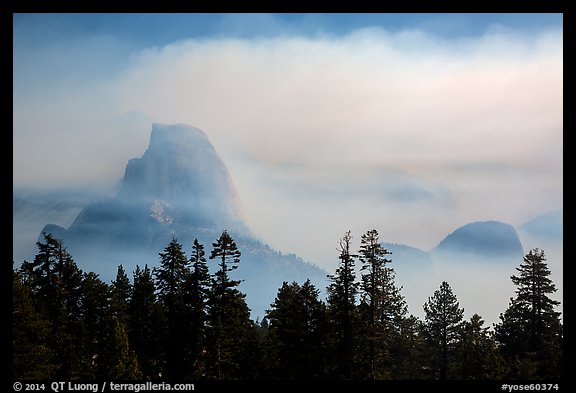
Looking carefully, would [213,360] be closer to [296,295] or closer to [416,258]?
[296,295]

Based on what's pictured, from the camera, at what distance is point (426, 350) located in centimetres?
4050

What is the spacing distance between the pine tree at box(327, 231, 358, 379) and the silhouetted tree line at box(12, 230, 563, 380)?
0.07m

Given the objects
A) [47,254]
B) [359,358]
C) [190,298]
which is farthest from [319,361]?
[47,254]

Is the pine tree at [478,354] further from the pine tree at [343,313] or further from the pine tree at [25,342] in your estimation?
the pine tree at [25,342]

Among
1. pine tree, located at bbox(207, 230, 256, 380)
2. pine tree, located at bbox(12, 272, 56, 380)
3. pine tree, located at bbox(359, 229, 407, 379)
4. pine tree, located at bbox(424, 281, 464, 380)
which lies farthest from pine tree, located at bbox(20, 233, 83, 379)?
pine tree, located at bbox(424, 281, 464, 380)

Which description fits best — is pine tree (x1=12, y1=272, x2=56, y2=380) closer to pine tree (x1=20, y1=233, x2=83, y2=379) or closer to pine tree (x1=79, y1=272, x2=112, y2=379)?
pine tree (x1=20, y1=233, x2=83, y2=379)

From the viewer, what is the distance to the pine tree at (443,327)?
39.1 metres

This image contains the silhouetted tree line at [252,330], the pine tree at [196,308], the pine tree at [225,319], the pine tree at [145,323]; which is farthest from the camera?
the pine tree at [145,323]

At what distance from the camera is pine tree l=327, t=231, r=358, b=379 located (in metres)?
31.7

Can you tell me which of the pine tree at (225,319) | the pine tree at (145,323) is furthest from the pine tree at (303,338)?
the pine tree at (145,323)

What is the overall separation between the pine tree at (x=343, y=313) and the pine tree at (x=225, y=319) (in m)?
7.25

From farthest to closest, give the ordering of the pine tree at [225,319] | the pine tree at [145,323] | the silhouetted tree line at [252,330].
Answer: the pine tree at [145,323] → the pine tree at [225,319] → the silhouetted tree line at [252,330]
